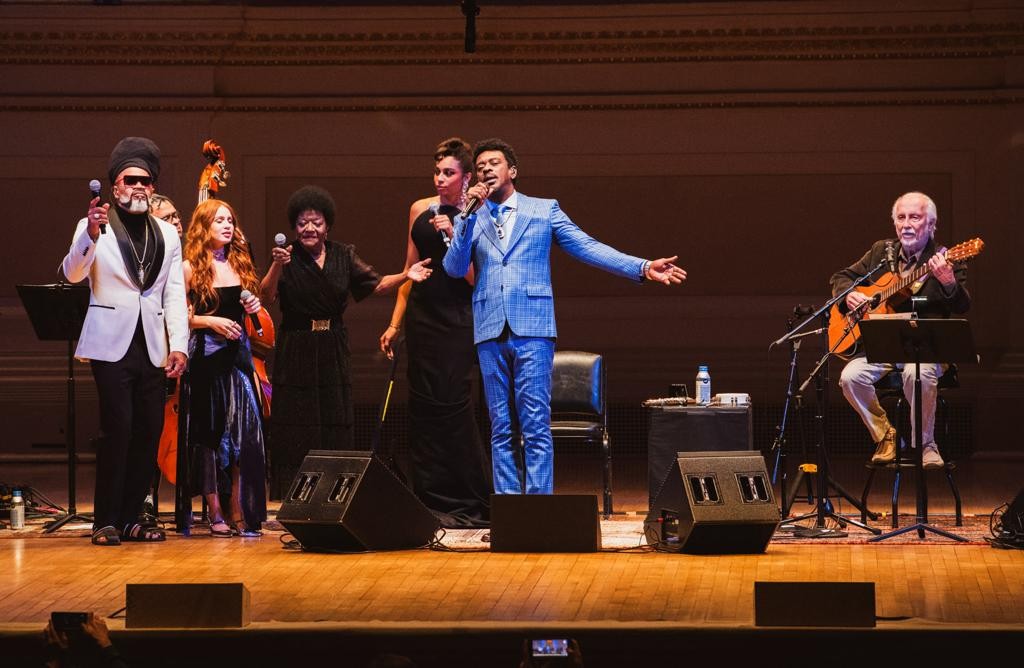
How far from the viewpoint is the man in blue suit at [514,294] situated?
233 inches

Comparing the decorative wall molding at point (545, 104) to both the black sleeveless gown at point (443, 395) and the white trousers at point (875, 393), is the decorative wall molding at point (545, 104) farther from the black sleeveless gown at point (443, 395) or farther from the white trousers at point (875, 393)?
the black sleeveless gown at point (443, 395)

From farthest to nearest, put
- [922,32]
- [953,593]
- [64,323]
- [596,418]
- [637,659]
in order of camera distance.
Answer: [922,32] < [596,418] < [64,323] < [953,593] < [637,659]

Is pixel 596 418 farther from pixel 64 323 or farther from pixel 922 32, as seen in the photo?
pixel 922 32

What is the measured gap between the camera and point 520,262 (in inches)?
234

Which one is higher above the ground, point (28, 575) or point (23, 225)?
point (23, 225)

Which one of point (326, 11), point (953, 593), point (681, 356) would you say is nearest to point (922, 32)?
point (681, 356)

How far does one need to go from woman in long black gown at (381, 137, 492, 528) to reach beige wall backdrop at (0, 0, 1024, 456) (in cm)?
322

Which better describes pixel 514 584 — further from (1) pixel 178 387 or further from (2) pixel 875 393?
(2) pixel 875 393

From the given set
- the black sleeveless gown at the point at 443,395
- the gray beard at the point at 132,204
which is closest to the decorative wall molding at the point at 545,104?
the black sleeveless gown at the point at 443,395

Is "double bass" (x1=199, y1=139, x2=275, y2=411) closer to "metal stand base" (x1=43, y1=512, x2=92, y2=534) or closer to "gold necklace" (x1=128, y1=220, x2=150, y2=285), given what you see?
"gold necklace" (x1=128, y1=220, x2=150, y2=285)

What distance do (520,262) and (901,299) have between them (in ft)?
6.50

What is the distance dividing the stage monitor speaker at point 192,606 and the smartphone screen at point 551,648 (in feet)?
4.26

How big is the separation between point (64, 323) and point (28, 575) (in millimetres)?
1444

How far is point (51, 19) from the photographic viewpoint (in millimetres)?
9773
